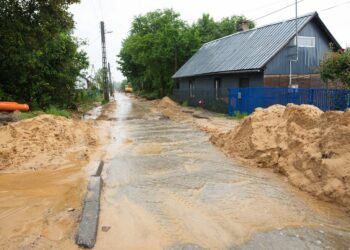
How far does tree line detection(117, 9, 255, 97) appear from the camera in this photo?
37.0m

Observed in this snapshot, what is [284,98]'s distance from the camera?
17.6 m

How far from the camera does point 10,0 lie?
13133 mm

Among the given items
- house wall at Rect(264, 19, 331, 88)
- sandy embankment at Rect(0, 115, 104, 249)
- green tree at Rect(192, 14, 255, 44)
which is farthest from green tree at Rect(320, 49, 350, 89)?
green tree at Rect(192, 14, 255, 44)

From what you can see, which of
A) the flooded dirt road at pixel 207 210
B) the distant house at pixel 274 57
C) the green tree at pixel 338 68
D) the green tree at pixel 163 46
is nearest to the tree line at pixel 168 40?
the green tree at pixel 163 46

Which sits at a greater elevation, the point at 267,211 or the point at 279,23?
the point at 279,23

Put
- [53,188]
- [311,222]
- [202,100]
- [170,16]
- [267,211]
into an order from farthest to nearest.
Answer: [170,16], [202,100], [53,188], [267,211], [311,222]

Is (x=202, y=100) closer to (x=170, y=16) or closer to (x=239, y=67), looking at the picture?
(x=239, y=67)

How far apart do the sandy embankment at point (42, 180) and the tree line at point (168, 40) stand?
24.1 m

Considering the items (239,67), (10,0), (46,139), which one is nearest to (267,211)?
(46,139)

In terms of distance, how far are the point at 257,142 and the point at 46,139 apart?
6322 millimetres

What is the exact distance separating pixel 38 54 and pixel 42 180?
12814mm

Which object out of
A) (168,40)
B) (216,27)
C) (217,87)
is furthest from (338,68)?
(216,27)

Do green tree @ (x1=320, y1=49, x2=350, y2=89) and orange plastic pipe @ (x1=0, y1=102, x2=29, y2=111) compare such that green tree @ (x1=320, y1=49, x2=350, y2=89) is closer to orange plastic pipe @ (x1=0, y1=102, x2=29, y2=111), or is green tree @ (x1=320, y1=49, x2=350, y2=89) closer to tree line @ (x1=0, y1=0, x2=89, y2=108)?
tree line @ (x1=0, y1=0, x2=89, y2=108)

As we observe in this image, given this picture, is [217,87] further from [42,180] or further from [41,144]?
[42,180]
